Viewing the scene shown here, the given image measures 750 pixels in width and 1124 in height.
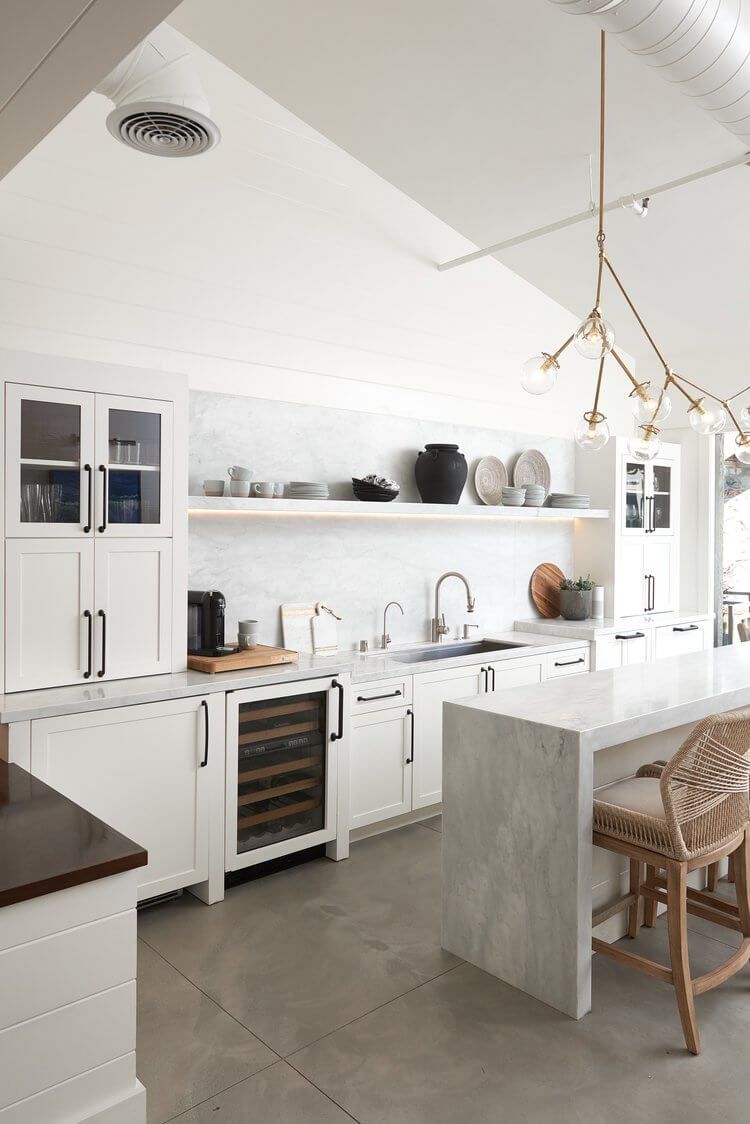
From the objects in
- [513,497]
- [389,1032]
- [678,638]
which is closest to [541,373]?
[389,1032]

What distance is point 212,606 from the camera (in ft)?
12.5

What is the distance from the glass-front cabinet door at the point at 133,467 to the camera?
3.24m

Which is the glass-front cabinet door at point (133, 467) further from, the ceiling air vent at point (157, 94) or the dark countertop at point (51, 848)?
the dark countertop at point (51, 848)

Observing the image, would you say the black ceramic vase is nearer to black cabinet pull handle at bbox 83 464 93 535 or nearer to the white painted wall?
the white painted wall

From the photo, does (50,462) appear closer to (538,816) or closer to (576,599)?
(538,816)

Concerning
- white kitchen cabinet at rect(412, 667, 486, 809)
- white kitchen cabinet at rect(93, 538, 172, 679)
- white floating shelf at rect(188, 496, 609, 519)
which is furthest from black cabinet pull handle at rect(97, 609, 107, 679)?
white kitchen cabinet at rect(412, 667, 486, 809)

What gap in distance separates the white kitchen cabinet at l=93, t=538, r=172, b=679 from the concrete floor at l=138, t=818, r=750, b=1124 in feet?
3.40

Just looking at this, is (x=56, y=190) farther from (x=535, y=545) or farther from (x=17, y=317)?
(x=535, y=545)

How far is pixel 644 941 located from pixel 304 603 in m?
2.31

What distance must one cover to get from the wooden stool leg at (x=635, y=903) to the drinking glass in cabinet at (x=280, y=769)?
142cm

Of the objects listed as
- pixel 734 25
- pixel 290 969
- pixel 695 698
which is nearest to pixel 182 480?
pixel 290 969

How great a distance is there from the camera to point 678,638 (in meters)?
6.29

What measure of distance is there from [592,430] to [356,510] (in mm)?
1554

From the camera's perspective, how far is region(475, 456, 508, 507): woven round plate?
5383 millimetres
